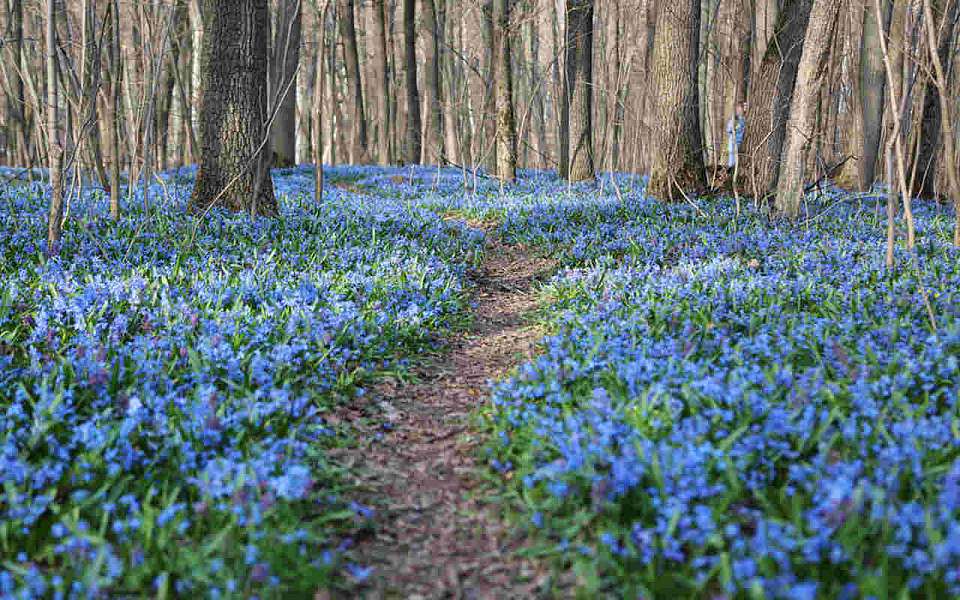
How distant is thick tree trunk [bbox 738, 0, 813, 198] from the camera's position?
1106 cm

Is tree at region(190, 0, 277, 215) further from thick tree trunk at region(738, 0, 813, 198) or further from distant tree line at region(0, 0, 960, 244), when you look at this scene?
thick tree trunk at region(738, 0, 813, 198)

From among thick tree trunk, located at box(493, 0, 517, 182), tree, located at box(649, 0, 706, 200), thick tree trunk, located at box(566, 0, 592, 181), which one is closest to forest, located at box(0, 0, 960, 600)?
tree, located at box(649, 0, 706, 200)

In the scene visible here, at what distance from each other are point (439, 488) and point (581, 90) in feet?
41.4

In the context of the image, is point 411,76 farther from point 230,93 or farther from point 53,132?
point 53,132

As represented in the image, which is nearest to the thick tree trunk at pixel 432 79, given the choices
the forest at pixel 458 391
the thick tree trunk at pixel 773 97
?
the thick tree trunk at pixel 773 97

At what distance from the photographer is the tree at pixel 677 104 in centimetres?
1054

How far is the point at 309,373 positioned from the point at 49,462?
1.57 metres

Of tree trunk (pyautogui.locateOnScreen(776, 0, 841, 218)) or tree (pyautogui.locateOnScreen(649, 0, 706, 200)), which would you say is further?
tree (pyautogui.locateOnScreen(649, 0, 706, 200))

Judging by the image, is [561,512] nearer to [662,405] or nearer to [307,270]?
[662,405]

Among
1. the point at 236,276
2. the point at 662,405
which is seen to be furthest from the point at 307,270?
the point at 662,405

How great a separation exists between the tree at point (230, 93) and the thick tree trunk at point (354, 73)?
11740 millimetres

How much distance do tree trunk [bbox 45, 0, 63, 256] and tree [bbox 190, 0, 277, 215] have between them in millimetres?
1785

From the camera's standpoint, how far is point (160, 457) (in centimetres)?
313

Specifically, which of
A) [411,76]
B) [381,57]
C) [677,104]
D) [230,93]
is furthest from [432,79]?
[230,93]
